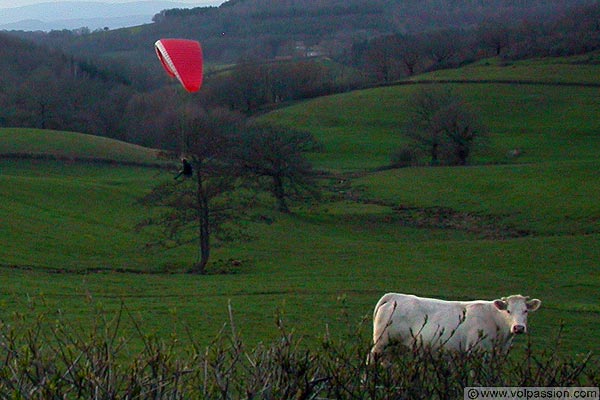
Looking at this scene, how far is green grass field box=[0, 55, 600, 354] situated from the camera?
19047 mm

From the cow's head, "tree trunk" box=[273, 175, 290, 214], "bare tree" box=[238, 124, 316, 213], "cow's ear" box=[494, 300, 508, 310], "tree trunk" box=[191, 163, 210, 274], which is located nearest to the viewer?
the cow's head

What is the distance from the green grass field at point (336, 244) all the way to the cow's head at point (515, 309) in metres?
3.07

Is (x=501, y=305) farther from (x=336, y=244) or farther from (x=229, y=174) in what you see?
(x=229, y=174)

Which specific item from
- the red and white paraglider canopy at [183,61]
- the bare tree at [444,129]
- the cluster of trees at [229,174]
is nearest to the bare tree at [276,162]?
the cluster of trees at [229,174]

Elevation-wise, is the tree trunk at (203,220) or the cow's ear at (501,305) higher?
the cow's ear at (501,305)

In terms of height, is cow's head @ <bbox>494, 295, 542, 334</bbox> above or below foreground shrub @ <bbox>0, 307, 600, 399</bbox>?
below

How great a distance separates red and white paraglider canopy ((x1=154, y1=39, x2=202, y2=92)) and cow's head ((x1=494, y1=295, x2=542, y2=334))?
18017mm

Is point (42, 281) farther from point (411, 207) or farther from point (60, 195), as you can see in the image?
point (411, 207)

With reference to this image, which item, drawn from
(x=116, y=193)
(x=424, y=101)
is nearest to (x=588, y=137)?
(x=424, y=101)

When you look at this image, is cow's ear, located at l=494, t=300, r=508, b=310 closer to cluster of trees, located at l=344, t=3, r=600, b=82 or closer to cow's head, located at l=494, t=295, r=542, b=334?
cow's head, located at l=494, t=295, r=542, b=334

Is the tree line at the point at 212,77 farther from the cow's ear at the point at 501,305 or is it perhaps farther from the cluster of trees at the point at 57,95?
the cow's ear at the point at 501,305

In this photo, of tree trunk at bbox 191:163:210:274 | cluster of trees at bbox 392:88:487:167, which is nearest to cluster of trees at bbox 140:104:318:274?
tree trunk at bbox 191:163:210:274

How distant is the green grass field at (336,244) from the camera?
62.5 feet

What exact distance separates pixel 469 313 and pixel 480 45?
125914mm
